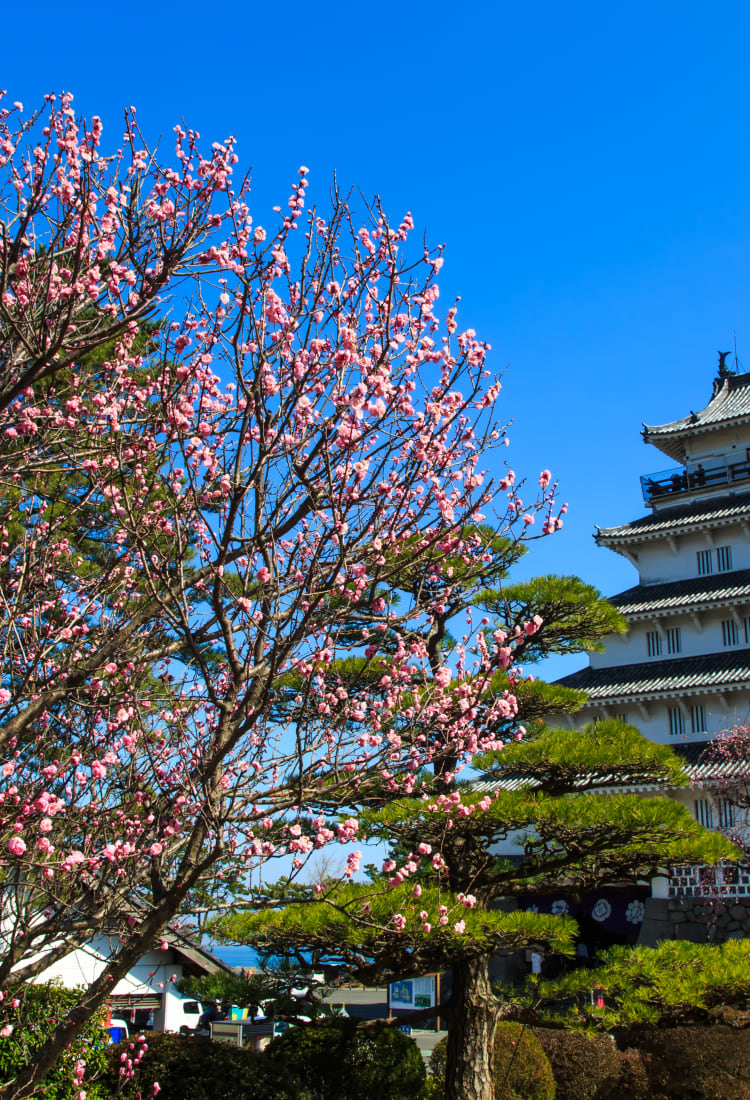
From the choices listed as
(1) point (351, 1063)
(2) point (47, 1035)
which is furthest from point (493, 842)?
(2) point (47, 1035)

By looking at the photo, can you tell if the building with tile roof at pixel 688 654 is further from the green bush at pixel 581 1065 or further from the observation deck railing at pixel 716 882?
the green bush at pixel 581 1065

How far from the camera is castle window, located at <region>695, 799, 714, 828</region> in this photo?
22094mm

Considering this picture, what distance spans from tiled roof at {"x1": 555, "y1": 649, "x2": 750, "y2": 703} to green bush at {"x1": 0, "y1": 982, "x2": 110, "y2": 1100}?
15.4 meters

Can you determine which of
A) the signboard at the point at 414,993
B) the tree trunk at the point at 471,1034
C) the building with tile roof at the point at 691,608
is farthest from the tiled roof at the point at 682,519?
the tree trunk at the point at 471,1034

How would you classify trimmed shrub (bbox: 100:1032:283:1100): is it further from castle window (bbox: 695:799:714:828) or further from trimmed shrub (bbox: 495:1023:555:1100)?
castle window (bbox: 695:799:714:828)

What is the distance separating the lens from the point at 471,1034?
912cm

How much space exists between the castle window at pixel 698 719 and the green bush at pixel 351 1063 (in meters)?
16.5

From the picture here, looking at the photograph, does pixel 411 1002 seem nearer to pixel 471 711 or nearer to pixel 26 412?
pixel 471 711

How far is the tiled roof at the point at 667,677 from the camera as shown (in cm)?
2325

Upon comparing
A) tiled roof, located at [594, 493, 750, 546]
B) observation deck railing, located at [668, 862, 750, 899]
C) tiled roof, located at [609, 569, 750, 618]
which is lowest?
observation deck railing, located at [668, 862, 750, 899]

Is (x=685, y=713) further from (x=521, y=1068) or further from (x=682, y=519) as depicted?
(x=521, y=1068)

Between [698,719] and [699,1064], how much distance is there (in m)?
15.2

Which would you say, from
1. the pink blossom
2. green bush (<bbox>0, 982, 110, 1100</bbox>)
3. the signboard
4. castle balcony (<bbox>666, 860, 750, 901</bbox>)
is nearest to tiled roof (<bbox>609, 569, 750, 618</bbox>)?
castle balcony (<bbox>666, 860, 750, 901</bbox>)

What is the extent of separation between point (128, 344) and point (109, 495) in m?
1.74
